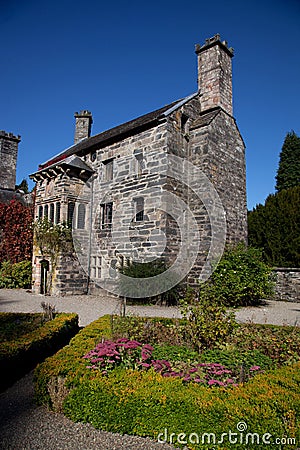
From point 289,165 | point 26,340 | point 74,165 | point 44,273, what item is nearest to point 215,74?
point 74,165

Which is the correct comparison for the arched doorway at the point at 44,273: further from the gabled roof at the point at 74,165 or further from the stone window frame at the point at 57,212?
the gabled roof at the point at 74,165

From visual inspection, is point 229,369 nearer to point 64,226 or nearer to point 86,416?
point 86,416

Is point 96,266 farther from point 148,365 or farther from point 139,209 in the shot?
point 148,365

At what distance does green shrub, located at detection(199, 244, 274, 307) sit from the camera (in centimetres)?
1070

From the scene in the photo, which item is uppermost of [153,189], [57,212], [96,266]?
[153,189]

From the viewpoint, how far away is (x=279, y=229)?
1470 cm

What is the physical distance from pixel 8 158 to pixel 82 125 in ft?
20.9

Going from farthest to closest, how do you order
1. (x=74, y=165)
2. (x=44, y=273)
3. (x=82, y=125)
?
(x=82, y=125)
(x=44, y=273)
(x=74, y=165)

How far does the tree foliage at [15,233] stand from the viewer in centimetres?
1659

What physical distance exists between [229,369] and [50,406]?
87.6 inches

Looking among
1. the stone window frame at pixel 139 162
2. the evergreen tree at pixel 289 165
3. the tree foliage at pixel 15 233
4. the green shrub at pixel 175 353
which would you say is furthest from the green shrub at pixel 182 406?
the evergreen tree at pixel 289 165

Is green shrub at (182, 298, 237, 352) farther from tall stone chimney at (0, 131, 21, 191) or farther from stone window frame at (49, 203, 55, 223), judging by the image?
tall stone chimney at (0, 131, 21, 191)

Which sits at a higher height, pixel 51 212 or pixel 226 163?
pixel 226 163

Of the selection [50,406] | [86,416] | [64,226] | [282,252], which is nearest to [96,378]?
[86,416]
